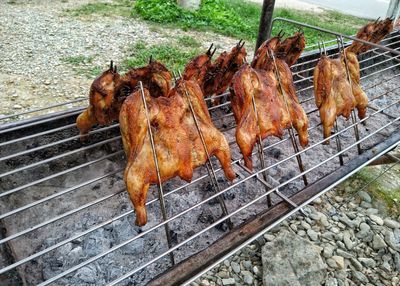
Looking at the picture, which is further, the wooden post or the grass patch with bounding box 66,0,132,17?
the grass patch with bounding box 66,0,132,17

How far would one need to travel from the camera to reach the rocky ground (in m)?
2.67

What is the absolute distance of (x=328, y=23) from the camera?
10250 millimetres

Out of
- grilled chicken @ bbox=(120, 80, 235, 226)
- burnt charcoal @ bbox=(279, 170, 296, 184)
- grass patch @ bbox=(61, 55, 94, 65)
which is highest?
grilled chicken @ bbox=(120, 80, 235, 226)

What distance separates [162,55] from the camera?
6445 mm

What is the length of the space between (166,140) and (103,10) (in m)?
8.03

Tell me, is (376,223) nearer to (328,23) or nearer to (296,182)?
(296,182)

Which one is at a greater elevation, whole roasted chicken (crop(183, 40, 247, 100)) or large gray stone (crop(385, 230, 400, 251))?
whole roasted chicken (crop(183, 40, 247, 100))

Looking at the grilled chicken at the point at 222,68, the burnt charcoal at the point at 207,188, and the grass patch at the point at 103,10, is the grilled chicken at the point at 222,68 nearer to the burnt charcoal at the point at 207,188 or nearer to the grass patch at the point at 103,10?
the burnt charcoal at the point at 207,188

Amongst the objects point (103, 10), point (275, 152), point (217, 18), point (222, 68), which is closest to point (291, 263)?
point (275, 152)

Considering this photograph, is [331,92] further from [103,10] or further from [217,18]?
[103,10]

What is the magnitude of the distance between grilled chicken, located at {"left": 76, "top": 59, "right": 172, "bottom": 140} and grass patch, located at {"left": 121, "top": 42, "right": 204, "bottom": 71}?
3620 millimetres

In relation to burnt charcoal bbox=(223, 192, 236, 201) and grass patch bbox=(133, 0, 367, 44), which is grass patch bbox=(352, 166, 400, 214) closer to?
burnt charcoal bbox=(223, 192, 236, 201)

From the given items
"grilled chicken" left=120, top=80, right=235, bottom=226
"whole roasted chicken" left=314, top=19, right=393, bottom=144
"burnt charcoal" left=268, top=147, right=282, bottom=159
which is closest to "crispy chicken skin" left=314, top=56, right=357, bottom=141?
"whole roasted chicken" left=314, top=19, right=393, bottom=144

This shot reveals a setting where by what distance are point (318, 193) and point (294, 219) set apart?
115 cm
